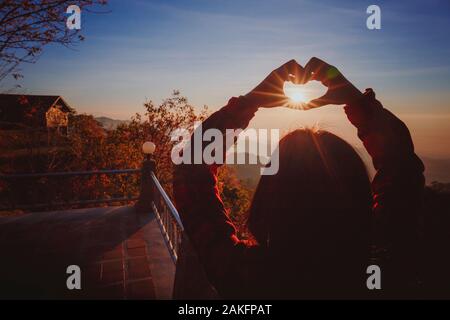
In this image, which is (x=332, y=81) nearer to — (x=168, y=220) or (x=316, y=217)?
(x=316, y=217)

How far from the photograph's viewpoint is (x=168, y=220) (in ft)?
17.5

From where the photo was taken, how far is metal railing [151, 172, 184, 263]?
13.3ft

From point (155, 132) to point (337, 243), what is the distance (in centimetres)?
2503

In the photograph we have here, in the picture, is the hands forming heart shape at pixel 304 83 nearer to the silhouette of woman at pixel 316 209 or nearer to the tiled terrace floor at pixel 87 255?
the silhouette of woman at pixel 316 209

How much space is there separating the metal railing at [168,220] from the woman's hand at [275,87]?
276cm

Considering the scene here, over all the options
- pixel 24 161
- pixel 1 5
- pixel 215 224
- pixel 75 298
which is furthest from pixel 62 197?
pixel 215 224

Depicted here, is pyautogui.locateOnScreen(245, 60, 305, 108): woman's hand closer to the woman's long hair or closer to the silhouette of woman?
the silhouette of woman

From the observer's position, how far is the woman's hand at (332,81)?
93 centimetres

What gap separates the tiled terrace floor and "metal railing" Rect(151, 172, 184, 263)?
205 mm

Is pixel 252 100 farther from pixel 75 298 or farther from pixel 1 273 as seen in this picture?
pixel 1 273

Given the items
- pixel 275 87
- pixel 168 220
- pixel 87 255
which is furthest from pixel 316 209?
pixel 87 255

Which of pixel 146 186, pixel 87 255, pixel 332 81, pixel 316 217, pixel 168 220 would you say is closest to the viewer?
pixel 316 217

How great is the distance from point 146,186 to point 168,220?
237 centimetres
